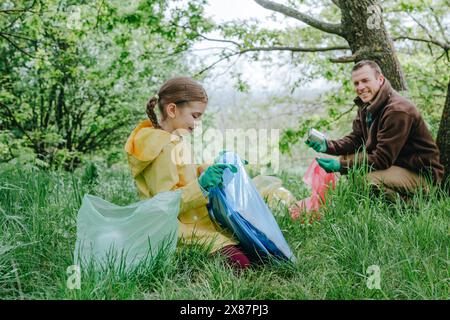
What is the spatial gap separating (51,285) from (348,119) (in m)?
5.64

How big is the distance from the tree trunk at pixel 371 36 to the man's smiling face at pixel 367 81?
0.60 metres

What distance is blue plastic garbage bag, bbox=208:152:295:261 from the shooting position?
255cm

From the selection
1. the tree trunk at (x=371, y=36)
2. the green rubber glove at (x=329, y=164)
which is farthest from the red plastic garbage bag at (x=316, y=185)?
the tree trunk at (x=371, y=36)

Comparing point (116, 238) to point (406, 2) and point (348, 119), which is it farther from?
Answer: point (348, 119)

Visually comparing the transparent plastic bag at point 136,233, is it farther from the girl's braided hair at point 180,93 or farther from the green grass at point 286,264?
the girl's braided hair at point 180,93

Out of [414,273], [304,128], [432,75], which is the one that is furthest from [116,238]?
[432,75]

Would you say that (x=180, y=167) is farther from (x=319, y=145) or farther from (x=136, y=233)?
(x=319, y=145)

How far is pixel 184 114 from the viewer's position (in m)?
2.63

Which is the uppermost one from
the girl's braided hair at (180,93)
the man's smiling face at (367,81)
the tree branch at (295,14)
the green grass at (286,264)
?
the tree branch at (295,14)

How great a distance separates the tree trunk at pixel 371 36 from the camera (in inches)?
158

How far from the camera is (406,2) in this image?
5.05m

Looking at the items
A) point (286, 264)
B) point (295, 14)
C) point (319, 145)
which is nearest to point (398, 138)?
point (319, 145)

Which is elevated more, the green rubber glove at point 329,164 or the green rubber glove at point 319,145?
the green rubber glove at point 319,145

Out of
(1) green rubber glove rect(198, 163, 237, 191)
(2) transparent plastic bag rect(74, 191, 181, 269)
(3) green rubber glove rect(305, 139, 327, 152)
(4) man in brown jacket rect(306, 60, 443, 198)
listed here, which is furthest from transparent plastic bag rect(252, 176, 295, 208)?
(2) transparent plastic bag rect(74, 191, 181, 269)
